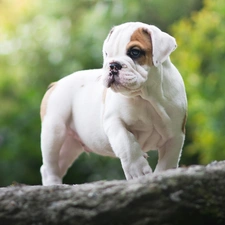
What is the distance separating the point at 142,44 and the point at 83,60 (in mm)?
7001

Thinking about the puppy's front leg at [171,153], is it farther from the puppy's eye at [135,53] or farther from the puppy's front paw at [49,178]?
the puppy's front paw at [49,178]

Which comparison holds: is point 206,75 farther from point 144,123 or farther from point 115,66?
point 115,66

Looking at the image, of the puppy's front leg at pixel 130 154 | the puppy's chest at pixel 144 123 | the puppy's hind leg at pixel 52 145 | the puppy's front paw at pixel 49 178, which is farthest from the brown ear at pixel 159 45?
the puppy's front paw at pixel 49 178

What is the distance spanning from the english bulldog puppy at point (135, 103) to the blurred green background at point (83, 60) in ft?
13.7

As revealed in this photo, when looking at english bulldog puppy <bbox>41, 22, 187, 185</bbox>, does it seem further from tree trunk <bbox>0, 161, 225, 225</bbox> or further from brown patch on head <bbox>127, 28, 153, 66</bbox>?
tree trunk <bbox>0, 161, 225, 225</bbox>

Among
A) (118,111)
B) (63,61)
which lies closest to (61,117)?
(118,111)

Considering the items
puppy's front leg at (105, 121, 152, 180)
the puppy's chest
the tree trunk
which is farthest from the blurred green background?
the tree trunk

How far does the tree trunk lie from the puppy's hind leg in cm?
194

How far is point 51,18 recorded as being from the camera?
1235cm

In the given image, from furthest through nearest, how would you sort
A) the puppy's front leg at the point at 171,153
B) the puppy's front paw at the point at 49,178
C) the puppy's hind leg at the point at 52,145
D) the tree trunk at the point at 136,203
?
the puppy's front paw at the point at 49,178
the puppy's hind leg at the point at 52,145
the puppy's front leg at the point at 171,153
the tree trunk at the point at 136,203

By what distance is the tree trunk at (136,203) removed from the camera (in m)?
3.18

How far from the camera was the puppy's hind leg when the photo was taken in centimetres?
527

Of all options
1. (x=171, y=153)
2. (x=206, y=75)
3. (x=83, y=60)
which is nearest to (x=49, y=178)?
(x=171, y=153)

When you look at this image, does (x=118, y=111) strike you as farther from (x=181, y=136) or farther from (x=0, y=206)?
(x=0, y=206)
